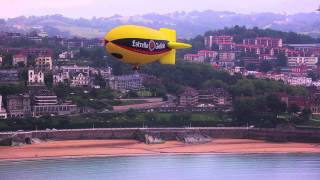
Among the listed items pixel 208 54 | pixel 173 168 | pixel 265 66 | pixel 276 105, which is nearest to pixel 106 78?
pixel 276 105

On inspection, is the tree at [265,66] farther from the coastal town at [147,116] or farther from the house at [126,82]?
the house at [126,82]

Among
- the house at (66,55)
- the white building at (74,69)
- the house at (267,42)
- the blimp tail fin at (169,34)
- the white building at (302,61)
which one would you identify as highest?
the blimp tail fin at (169,34)

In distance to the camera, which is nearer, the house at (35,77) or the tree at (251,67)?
the house at (35,77)

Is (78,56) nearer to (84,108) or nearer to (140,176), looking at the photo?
(84,108)

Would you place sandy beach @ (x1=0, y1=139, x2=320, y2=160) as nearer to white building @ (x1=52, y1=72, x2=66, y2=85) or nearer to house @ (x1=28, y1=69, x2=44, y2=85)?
house @ (x1=28, y1=69, x2=44, y2=85)

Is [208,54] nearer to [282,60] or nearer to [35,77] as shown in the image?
[282,60]

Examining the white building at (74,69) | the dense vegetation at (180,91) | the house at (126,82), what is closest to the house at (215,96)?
the dense vegetation at (180,91)
